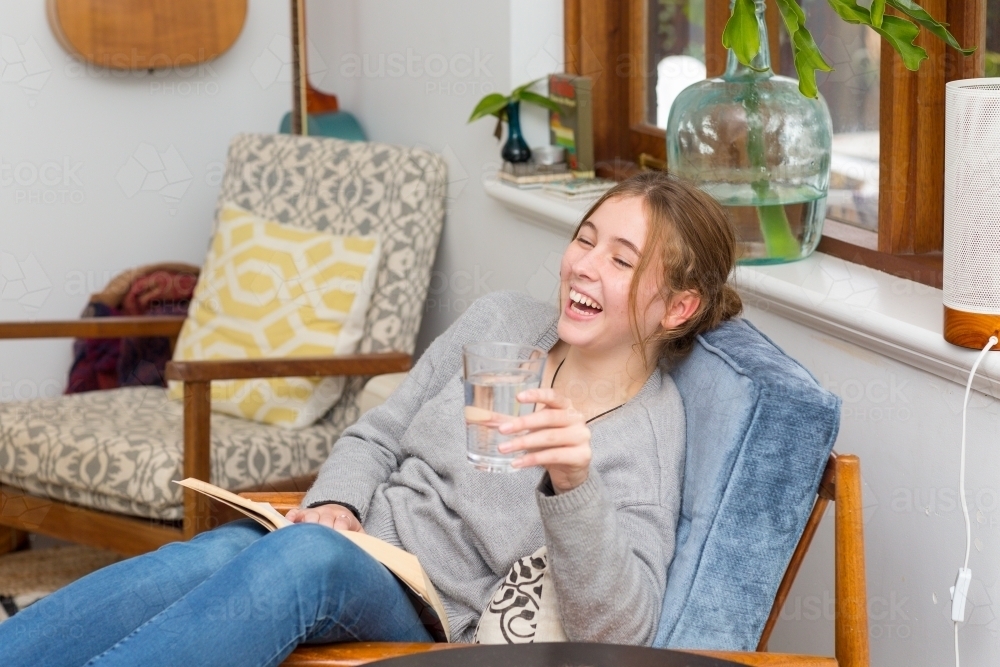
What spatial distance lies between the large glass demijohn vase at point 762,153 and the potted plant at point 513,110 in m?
0.64

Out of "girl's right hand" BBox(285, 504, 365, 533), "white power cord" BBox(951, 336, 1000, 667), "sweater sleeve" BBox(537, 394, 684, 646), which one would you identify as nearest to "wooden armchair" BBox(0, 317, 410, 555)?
"girl's right hand" BBox(285, 504, 365, 533)

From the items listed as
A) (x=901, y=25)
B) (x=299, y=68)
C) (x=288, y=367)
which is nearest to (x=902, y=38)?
(x=901, y=25)

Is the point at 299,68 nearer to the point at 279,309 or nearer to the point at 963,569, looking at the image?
the point at 279,309

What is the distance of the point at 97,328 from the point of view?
8.22 ft

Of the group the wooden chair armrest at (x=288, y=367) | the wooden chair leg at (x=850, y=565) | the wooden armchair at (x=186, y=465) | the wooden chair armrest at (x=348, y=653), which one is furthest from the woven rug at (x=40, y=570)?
the wooden chair leg at (x=850, y=565)

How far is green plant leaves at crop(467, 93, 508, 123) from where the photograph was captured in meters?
2.36

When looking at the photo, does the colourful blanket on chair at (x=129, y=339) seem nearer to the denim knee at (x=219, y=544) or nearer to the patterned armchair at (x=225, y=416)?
the patterned armchair at (x=225, y=416)

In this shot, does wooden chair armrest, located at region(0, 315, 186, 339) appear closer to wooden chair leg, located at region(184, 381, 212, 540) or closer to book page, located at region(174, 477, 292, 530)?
wooden chair leg, located at region(184, 381, 212, 540)

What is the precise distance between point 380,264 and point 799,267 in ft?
3.67

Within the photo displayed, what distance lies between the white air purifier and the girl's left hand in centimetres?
44

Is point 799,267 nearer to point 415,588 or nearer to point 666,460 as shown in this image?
point 666,460

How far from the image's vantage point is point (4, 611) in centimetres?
245

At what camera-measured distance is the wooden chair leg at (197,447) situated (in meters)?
2.09

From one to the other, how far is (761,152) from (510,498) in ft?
2.02
